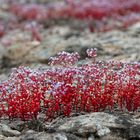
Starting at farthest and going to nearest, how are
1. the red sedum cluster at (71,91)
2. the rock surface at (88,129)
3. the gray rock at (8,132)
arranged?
the red sedum cluster at (71,91), the gray rock at (8,132), the rock surface at (88,129)

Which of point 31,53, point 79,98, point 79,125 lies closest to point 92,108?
point 79,98

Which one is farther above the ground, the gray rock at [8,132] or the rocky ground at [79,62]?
the rocky ground at [79,62]

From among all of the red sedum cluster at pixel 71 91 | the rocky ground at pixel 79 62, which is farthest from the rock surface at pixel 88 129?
the red sedum cluster at pixel 71 91

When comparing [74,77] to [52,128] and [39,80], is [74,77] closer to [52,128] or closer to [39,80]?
[39,80]

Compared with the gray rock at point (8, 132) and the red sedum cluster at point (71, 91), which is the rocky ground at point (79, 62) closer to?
the gray rock at point (8, 132)

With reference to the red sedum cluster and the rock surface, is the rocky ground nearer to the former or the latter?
the rock surface

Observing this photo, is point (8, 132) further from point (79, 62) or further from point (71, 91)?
point (79, 62)
